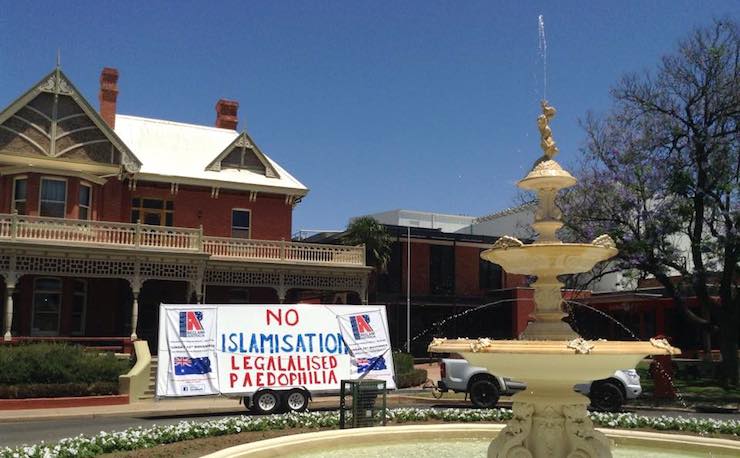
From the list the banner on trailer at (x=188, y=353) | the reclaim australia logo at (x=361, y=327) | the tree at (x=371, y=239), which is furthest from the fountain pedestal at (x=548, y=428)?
the tree at (x=371, y=239)

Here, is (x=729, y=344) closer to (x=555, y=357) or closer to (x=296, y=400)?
(x=296, y=400)

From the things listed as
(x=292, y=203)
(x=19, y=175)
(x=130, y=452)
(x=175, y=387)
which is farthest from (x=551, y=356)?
(x=292, y=203)

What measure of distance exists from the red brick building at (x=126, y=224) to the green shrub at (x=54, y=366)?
4.32 meters

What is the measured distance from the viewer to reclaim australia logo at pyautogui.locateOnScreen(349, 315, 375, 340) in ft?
65.0

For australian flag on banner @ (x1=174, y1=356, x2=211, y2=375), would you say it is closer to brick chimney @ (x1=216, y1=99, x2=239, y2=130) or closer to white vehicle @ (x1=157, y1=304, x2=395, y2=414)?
white vehicle @ (x1=157, y1=304, x2=395, y2=414)

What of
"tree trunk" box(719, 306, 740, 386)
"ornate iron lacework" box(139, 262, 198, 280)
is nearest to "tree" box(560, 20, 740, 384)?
"tree trunk" box(719, 306, 740, 386)

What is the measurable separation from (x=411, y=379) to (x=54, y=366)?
12.4 meters

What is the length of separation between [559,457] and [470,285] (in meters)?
34.1

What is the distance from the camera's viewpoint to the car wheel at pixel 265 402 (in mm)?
18266

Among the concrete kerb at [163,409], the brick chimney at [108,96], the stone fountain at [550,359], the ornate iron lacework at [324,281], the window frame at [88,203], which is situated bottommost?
the concrete kerb at [163,409]

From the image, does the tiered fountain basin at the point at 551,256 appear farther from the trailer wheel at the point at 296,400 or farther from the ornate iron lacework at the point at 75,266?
the ornate iron lacework at the point at 75,266

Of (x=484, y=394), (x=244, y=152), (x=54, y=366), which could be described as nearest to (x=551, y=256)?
(x=484, y=394)

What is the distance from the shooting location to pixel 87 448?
31.8 ft

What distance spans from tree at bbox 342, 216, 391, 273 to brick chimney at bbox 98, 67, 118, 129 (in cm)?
1278
